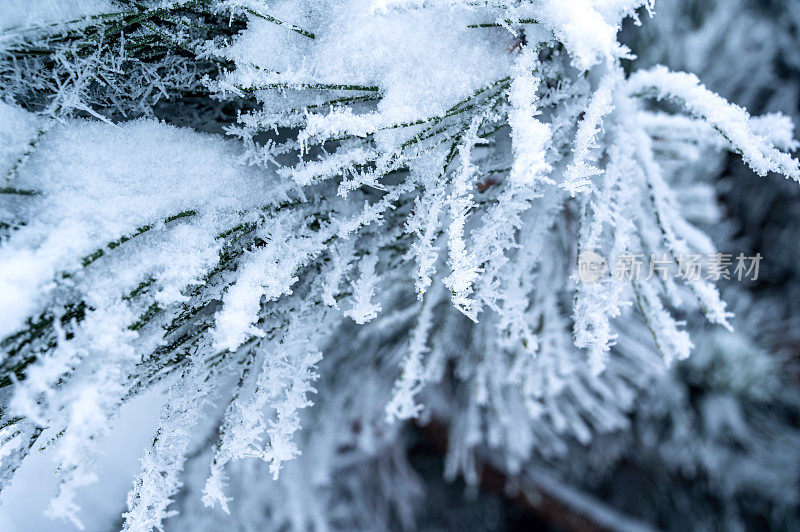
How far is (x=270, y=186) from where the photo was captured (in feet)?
1.19

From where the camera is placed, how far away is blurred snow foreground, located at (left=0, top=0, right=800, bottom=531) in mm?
286

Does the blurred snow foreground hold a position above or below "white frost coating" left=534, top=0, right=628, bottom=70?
below

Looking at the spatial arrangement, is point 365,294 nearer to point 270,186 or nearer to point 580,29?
point 270,186

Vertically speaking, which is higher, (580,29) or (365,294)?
(580,29)

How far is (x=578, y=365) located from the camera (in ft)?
2.28

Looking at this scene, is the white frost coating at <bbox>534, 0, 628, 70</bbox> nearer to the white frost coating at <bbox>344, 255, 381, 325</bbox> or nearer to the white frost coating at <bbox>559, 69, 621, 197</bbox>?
the white frost coating at <bbox>559, 69, 621, 197</bbox>

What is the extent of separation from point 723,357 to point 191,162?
99cm

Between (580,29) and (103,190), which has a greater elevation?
(580,29)

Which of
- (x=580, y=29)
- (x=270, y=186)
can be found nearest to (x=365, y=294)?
(x=270, y=186)

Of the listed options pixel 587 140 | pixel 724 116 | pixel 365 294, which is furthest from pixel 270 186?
pixel 724 116

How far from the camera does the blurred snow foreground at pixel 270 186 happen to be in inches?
11.3

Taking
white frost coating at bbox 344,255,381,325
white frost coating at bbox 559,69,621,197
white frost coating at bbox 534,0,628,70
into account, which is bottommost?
white frost coating at bbox 344,255,381,325

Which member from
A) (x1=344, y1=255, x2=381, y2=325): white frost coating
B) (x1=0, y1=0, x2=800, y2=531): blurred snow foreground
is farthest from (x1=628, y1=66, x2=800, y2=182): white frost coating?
(x1=344, y1=255, x2=381, y2=325): white frost coating

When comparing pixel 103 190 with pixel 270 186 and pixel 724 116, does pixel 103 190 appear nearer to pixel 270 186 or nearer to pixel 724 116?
pixel 270 186
